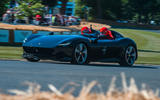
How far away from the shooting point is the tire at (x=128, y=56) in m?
Answer: 13.8

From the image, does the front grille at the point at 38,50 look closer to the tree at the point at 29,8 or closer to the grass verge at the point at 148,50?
the grass verge at the point at 148,50

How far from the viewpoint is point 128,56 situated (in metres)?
14.0

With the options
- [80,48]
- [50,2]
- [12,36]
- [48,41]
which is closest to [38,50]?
[48,41]

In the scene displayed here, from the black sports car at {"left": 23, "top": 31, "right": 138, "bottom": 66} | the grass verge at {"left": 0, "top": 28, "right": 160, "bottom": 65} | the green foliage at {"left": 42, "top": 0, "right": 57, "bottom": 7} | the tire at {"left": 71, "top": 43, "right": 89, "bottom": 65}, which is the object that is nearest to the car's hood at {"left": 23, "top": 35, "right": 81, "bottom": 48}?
the black sports car at {"left": 23, "top": 31, "right": 138, "bottom": 66}

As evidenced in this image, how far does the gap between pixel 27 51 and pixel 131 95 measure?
9.46m

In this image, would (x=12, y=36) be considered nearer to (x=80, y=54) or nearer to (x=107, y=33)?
(x=107, y=33)

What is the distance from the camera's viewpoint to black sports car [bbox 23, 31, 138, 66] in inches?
488

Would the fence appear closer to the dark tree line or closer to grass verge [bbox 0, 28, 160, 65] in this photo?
grass verge [bbox 0, 28, 160, 65]

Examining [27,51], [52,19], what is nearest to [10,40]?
[27,51]

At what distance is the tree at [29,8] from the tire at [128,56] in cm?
2935

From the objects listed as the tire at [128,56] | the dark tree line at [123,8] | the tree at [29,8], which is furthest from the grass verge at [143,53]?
the dark tree line at [123,8]

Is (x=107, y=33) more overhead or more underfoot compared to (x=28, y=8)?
more underfoot

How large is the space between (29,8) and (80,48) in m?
32.2

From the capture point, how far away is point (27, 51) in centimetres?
1296
